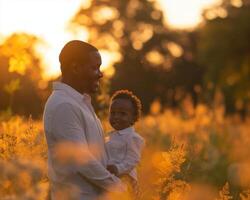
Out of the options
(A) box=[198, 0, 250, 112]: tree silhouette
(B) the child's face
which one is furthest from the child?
(A) box=[198, 0, 250, 112]: tree silhouette

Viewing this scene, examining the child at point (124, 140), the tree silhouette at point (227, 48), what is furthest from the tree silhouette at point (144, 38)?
the child at point (124, 140)

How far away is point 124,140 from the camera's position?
775 centimetres

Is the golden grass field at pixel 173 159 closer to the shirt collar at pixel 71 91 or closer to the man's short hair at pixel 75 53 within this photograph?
the shirt collar at pixel 71 91

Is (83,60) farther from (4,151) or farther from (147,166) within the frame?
(147,166)

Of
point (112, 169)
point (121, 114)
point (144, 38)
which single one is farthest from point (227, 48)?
point (112, 169)

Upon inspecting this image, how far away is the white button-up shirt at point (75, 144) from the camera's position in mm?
6195

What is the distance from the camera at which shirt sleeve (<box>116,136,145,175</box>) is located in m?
7.29

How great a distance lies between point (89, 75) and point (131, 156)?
1.21m

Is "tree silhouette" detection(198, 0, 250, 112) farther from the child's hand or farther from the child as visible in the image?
the child's hand

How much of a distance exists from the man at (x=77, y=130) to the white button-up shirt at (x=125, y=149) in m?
0.80

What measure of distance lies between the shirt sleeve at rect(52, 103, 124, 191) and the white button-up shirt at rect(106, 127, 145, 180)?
3.39 feet

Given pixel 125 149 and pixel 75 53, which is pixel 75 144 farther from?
pixel 125 149

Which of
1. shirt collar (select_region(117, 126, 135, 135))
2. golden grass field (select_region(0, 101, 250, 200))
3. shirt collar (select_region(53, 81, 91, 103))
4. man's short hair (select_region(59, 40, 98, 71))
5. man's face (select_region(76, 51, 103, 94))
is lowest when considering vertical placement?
golden grass field (select_region(0, 101, 250, 200))

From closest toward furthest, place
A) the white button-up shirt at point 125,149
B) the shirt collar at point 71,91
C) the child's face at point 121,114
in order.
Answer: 1. the shirt collar at point 71,91
2. the white button-up shirt at point 125,149
3. the child's face at point 121,114
